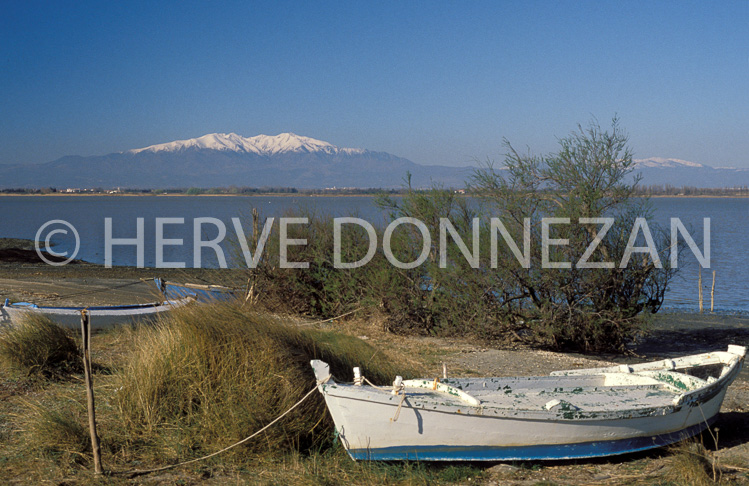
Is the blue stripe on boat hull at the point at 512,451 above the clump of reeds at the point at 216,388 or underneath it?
underneath

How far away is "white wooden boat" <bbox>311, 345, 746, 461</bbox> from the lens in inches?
249

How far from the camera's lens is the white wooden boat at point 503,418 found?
631 cm

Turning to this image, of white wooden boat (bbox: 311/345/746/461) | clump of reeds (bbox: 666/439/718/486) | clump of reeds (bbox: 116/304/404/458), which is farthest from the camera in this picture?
clump of reeds (bbox: 116/304/404/458)

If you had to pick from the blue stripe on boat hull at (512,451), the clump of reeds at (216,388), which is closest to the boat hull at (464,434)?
the blue stripe on boat hull at (512,451)

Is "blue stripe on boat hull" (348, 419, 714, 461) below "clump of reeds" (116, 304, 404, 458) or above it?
below

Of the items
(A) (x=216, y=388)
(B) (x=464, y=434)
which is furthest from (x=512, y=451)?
(A) (x=216, y=388)

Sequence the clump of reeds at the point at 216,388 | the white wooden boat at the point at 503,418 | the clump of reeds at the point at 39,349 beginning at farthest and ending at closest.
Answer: the clump of reeds at the point at 39,349
the clump of reeds at the point at 216,388
the white wooden boat at the point at 503,418

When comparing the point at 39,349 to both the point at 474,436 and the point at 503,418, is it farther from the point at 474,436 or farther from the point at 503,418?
the point at 503,418

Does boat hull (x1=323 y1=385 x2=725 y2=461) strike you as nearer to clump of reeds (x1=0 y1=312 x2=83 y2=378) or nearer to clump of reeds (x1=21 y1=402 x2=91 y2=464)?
clump of reeds (x1=21 y1=402 x2=91 y2=464)

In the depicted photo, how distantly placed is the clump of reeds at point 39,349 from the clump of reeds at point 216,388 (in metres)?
2.39

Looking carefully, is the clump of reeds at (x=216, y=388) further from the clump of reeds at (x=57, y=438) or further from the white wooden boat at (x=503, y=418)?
the white wooden boat at (x=503, y=418)

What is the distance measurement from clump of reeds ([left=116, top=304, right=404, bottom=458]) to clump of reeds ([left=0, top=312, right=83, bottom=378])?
2389 millimetres

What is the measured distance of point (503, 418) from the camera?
642 cm

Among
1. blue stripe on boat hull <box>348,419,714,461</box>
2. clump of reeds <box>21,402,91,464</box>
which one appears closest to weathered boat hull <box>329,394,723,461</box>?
blue stripe on boat hull <box>348,419,714,461</box>
